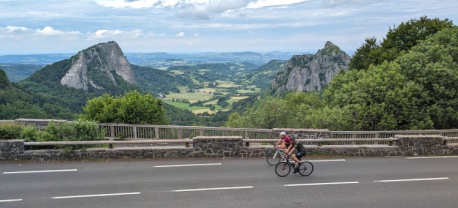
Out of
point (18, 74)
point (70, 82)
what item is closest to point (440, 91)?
point (70, 82)

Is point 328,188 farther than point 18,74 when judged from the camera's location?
No

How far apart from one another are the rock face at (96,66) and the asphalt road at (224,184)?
119 metres

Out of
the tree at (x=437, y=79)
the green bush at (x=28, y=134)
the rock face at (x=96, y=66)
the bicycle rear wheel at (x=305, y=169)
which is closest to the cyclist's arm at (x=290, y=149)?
the bicycle rear wheel at (x=305, y=169)

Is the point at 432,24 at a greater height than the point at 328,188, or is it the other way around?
the point at 432,24

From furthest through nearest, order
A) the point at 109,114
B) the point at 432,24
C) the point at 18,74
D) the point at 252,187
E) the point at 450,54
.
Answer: the point at 18,74
the point at 432,24
the point at 450,54
the point at 109,114
the point at 252,187

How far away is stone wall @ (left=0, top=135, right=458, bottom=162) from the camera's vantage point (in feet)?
50.2

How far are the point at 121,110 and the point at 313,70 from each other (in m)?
141

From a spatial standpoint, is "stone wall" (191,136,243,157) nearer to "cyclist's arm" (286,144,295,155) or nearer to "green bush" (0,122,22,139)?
"cyclist's arm" (286,144,295,155)

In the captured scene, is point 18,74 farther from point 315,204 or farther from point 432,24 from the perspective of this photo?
point 315,204

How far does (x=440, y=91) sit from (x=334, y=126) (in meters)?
7.50

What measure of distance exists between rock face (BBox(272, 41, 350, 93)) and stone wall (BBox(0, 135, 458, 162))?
412 ft

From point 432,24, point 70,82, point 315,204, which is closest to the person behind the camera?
point 315,204

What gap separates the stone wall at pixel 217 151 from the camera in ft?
50.2

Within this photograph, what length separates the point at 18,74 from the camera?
633 ft
